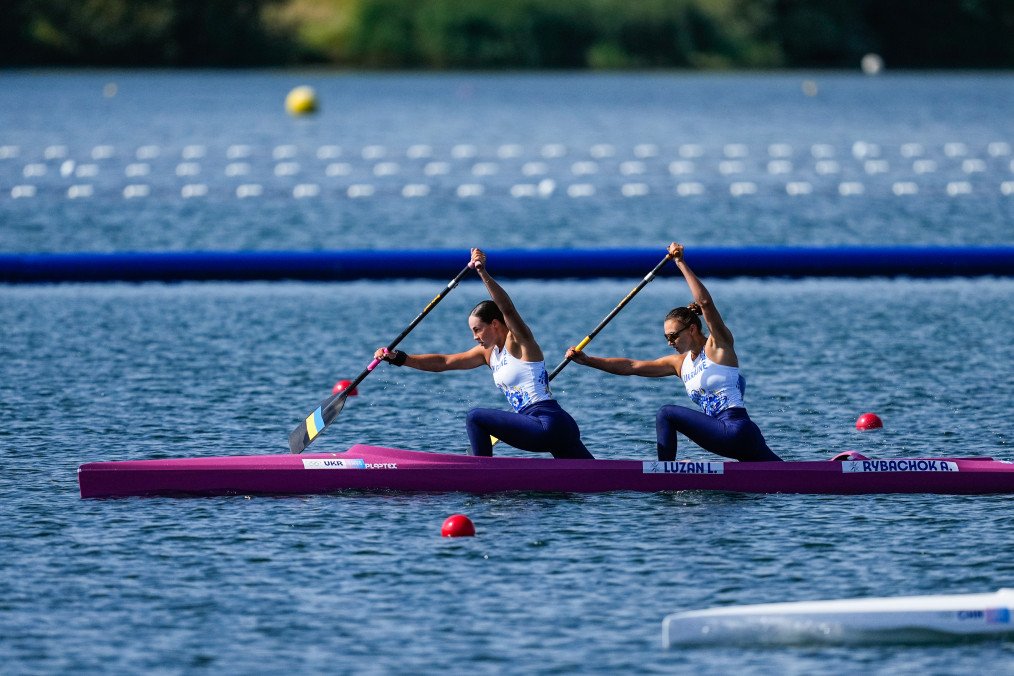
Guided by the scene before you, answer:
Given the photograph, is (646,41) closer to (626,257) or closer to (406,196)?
(406,196)

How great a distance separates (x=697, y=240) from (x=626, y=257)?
17.5ft

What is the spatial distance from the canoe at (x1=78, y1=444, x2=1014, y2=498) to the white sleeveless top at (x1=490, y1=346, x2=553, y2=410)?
18.8 inches

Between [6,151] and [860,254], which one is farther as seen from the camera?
[6,151]

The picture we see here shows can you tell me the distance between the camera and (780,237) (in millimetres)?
30984

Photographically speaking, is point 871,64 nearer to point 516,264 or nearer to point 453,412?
point 516,264

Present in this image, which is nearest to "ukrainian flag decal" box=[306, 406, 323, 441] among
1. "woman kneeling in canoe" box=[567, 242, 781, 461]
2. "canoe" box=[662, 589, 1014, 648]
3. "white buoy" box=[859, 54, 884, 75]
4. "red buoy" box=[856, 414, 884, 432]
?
"woman kneeling in canoe" box=[567, 242, 781, 461]

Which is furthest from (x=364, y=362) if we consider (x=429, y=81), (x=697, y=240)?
(x=429, y=81)

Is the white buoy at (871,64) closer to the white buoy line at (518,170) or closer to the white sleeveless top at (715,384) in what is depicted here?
the white buoy line at (518,170)

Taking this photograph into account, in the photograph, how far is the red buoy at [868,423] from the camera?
16.1 metres

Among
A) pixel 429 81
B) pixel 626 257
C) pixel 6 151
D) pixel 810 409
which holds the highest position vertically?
pixel 429 81

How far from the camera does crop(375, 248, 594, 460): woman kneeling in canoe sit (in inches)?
537

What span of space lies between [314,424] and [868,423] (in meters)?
4.78

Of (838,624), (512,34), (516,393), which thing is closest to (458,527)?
(516,393)

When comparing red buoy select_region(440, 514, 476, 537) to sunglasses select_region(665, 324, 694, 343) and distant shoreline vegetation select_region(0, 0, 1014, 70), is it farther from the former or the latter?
distant shoreline vegetation select_region(0, 0, 1014, 70)
